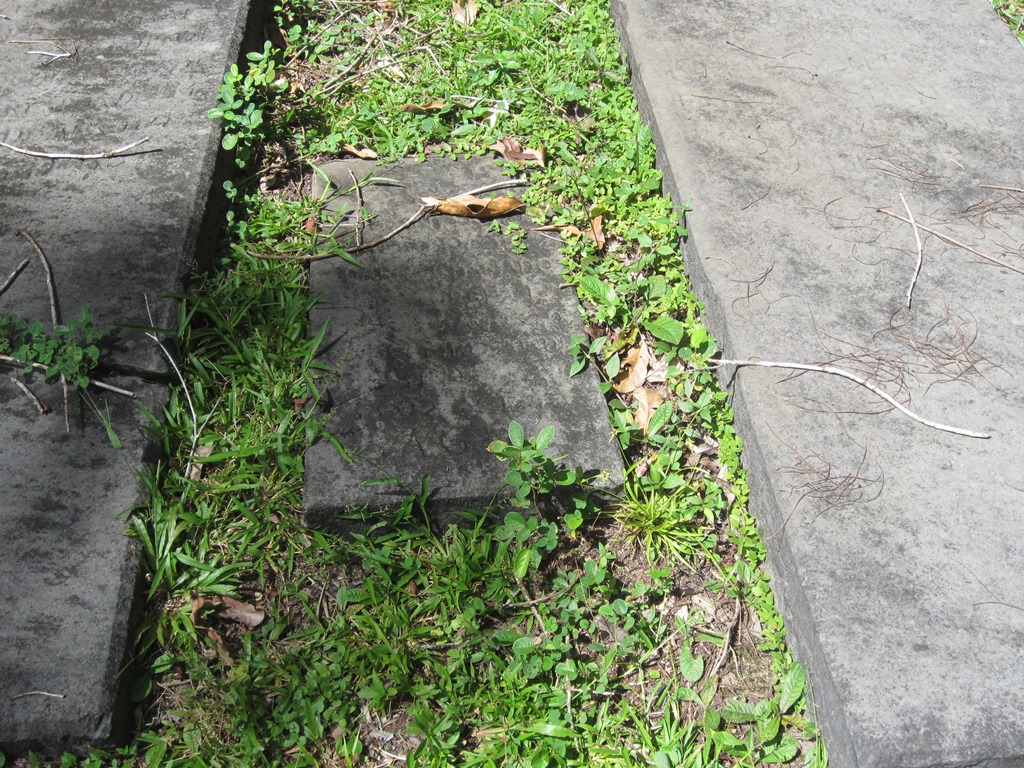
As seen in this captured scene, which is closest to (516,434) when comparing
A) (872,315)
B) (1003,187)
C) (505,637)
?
(505,637)

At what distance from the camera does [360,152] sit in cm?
301

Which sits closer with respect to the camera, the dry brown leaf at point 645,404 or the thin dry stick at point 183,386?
the thin dry stick at point 183,386

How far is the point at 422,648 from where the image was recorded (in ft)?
6.48

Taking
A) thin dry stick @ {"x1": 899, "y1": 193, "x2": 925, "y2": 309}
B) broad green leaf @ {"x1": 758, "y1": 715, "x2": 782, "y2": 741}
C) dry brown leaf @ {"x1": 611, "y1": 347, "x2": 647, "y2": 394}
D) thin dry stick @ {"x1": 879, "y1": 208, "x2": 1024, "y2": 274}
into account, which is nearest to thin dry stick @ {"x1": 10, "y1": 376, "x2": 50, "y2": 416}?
dry brown leaf @ {"x1": 611, "y1": 347, "x2": 647, "y2": 394}

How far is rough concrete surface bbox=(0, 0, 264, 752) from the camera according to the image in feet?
5.91

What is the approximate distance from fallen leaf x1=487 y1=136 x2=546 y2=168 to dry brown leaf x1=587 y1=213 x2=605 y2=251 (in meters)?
0.32

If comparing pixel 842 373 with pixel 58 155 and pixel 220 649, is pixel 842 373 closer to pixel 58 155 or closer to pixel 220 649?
pixel 220 649

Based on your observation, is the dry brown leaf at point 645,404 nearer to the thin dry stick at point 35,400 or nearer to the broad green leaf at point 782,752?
the broad green leaf at point 782,752

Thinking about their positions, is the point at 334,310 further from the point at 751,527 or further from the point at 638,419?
the point at 751,527

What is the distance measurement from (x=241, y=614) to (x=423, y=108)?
1902 mm

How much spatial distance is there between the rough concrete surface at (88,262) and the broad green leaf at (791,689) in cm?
138

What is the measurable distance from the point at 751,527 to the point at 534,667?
A: 0.66 meters

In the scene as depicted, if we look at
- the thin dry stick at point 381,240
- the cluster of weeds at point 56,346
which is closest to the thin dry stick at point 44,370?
the cluster of weeds at point 56,346

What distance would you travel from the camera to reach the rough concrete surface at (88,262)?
5.91 feet
